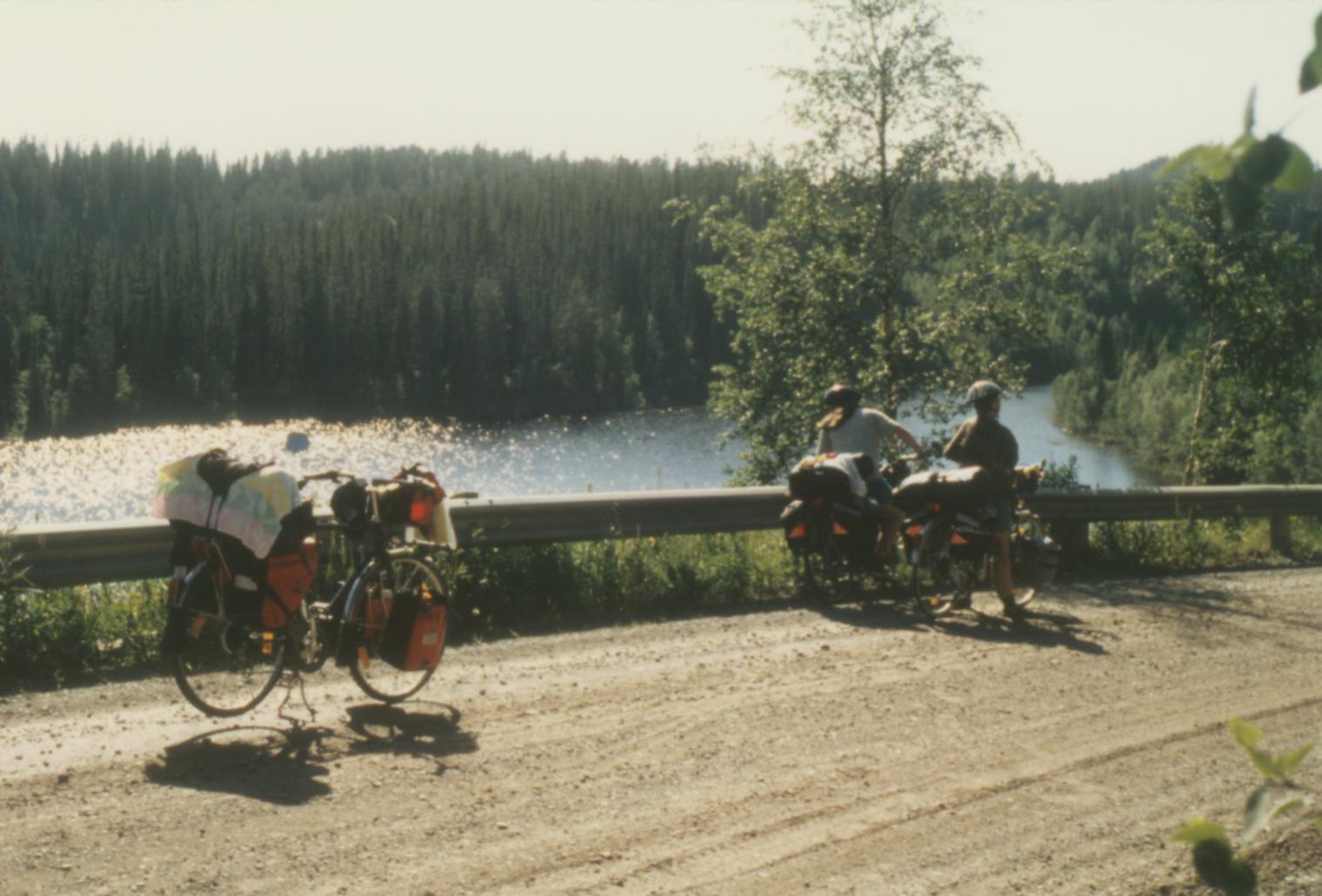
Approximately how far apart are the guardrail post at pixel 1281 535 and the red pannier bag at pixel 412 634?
12.5m

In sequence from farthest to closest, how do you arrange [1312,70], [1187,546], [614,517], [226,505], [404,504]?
[1187,546], [614,517], [404,504], [226,505], [1312,70]

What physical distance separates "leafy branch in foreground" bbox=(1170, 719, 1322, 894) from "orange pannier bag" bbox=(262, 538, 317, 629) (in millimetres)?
6230

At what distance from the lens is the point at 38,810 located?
5.46m

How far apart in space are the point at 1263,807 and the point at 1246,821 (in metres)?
0.02

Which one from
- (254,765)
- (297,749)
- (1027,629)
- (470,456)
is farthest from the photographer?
(470,456)

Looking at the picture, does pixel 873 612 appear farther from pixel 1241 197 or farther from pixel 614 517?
pixel 1241 197

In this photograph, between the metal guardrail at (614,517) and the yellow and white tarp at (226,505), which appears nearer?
the yellow and white tarp at (226,505)

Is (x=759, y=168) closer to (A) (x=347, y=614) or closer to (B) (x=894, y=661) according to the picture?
(B) (x=894, y=661)

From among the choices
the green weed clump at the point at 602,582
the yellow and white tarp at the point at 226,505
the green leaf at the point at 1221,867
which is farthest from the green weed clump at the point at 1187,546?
the green leaf at the point at 1221,867

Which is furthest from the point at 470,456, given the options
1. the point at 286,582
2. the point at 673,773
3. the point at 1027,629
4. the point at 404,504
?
the point at 673,773

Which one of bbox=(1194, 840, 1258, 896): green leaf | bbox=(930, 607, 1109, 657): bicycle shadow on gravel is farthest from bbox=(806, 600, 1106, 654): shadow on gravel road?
bbox=(1194, 840, 1258, 896): green leaf

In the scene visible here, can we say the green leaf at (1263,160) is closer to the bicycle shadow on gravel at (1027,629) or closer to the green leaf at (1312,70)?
the green leaf at (1312,70)

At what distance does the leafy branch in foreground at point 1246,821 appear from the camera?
4.01 feet

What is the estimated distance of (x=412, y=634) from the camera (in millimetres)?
7383
